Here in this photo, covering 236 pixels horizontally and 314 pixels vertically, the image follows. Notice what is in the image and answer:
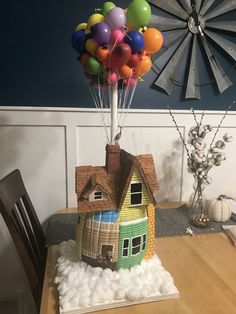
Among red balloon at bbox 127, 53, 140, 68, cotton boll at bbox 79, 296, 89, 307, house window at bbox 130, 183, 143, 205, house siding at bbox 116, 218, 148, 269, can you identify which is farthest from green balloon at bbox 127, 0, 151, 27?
cotton boll at bbox 79, 296, 89, 307

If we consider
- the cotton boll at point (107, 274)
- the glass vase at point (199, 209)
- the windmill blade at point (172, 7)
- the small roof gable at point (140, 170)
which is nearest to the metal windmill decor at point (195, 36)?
the windmill blade at point (172, 7)

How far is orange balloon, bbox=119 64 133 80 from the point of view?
909 mm

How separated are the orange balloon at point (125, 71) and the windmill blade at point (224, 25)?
0.94 meters

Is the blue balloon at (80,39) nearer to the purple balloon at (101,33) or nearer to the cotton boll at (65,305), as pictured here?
the purple balloon at (101,33)

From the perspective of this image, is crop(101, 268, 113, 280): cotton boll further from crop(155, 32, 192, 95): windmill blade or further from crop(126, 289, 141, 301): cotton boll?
crop(155, 32, 192, 95): windmill blade

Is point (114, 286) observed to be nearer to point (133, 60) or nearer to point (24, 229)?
point (24, 229)

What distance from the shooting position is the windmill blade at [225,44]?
1.62 metres

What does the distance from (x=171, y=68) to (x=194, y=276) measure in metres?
1.12

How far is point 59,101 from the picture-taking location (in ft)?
4.98

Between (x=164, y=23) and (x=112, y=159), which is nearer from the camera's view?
(x=112, y=159)

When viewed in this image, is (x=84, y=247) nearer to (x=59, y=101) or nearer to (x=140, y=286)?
(x=140, y=286)

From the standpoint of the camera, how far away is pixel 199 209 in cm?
139

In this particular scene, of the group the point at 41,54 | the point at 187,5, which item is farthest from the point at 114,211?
the point at 187,5

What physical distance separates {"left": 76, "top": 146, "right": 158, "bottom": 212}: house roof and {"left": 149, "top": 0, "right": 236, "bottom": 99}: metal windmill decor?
82 centimetres
